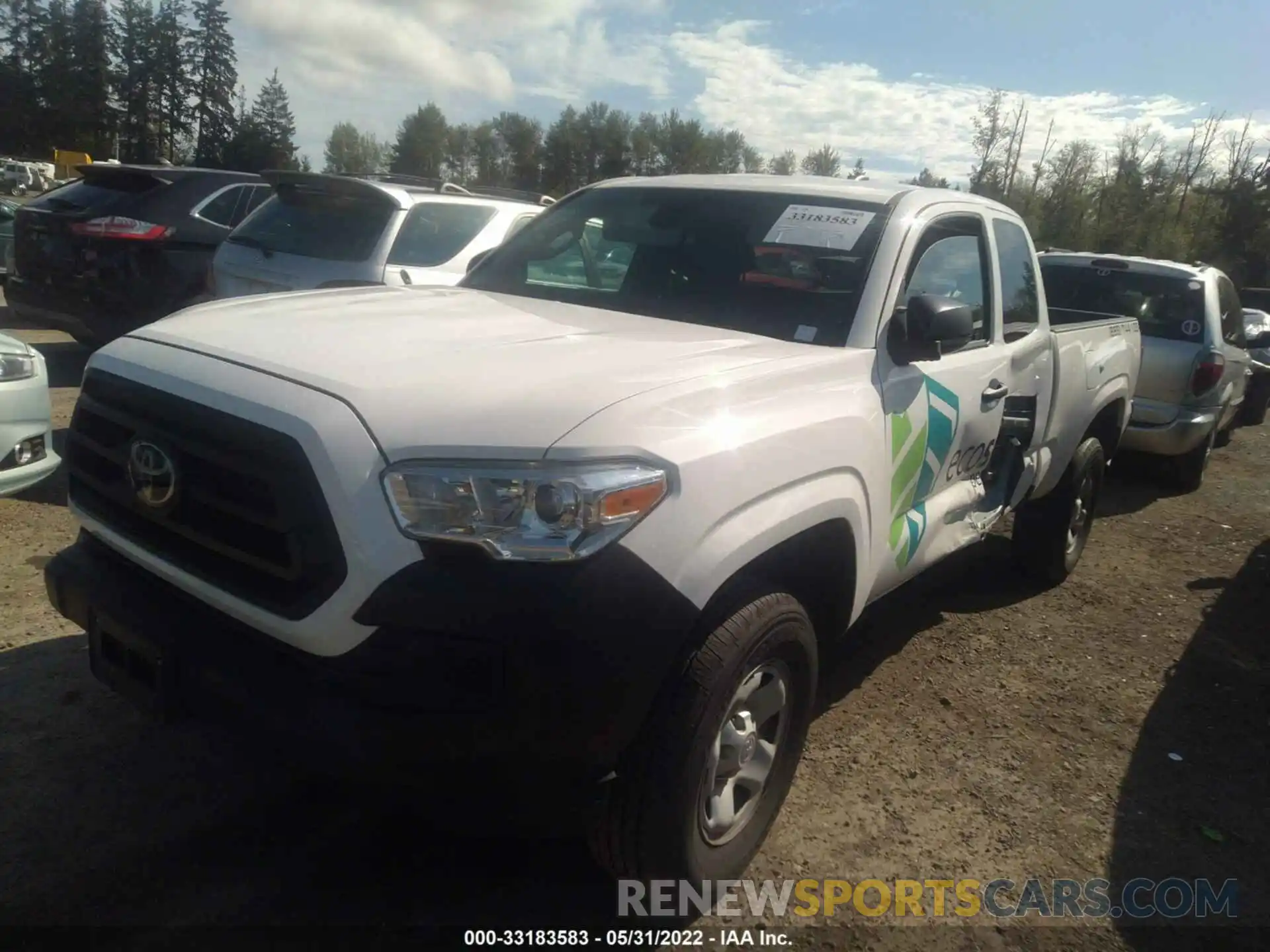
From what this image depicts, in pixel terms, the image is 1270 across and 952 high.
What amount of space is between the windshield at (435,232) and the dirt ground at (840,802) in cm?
252

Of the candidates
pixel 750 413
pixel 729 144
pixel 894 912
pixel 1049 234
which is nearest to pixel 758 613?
pixel 750 413

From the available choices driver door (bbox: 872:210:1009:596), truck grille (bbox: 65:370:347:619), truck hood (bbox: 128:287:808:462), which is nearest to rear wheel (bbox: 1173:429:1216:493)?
driver door (bbox: 872:210:1009:596)

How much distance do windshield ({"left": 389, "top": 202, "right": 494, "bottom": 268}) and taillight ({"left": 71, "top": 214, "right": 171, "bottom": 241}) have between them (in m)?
2.69

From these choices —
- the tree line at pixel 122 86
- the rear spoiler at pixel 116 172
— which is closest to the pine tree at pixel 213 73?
the tree line at pixel 122 86

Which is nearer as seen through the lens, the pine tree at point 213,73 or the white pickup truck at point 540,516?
the white pickup truck at point 540,516

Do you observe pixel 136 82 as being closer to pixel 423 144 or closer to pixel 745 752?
pixel 423 144

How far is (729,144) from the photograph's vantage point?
65188 mm

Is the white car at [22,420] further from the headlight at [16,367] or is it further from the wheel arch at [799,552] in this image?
the wheel arch at [799,552]

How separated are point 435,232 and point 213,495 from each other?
453 cm

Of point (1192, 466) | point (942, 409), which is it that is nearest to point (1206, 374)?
point (1192, 466)

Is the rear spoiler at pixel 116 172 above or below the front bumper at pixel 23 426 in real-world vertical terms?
above

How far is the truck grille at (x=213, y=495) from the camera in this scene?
204 cm

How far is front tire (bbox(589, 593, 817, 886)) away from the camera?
2188mm

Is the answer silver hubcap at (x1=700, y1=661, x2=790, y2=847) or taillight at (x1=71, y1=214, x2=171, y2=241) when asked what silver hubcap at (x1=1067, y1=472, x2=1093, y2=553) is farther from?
taillight at (x1=71, y1=214, x2=171, y2=241)
